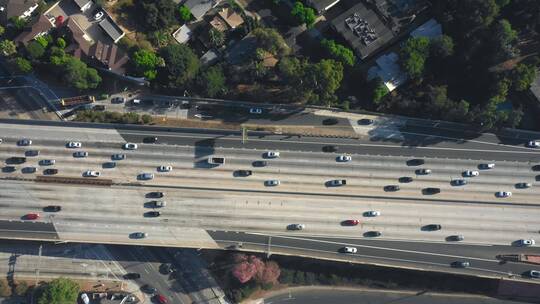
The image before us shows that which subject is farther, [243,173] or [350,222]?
[243,173]

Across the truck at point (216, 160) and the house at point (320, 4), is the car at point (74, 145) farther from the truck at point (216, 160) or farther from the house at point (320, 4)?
the house at point (320, 4)

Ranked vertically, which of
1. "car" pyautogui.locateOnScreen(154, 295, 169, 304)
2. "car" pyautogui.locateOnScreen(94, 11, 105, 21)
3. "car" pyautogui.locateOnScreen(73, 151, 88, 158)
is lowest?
"car" pyautogui.locateOnScreen(154, 295, 169, 304)

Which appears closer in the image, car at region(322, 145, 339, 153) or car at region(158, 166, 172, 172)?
car at region(158, 166, 172, 172)

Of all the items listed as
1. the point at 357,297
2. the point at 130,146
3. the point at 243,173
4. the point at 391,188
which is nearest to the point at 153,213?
the point at 130,146

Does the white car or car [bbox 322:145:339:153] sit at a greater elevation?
car [bbox 322:145:339:153]

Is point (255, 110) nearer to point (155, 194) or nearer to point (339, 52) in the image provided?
point (339, 52)

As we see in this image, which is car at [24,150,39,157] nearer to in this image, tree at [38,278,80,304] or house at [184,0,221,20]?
tree at [38,278,80,304]

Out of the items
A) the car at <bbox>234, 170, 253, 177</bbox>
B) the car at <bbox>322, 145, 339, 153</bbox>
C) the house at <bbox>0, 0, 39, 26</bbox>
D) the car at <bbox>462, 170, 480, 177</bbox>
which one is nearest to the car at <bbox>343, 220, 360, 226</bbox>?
the car at <bbox>322, 145, 339, 153</bbox>

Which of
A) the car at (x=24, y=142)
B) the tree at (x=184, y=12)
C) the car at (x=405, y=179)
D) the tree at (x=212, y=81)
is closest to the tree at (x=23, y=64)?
the car at (x=24, y=142)
